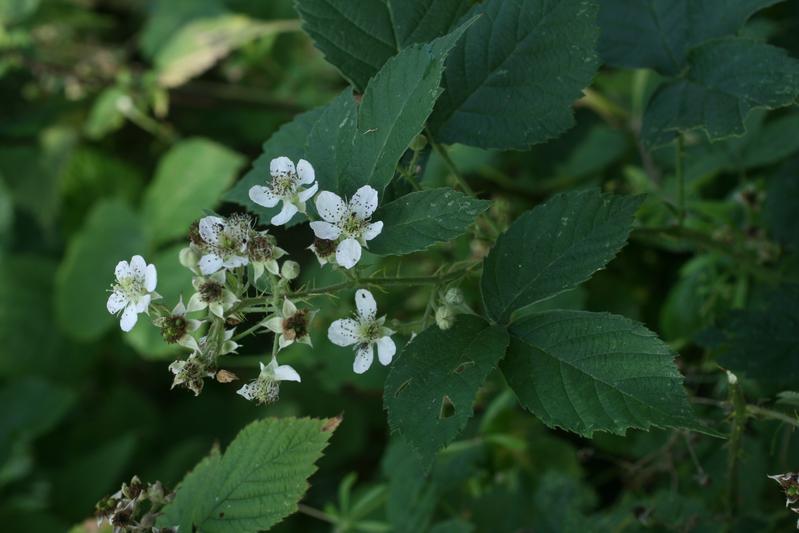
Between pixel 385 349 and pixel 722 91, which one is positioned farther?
pixel 722 91

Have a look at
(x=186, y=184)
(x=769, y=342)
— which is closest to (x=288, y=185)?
(x=769, y=342)

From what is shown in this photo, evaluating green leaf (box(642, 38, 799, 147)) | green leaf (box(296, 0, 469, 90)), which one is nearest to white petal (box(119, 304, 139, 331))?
green leaf (box(296, 0, 469, 90))

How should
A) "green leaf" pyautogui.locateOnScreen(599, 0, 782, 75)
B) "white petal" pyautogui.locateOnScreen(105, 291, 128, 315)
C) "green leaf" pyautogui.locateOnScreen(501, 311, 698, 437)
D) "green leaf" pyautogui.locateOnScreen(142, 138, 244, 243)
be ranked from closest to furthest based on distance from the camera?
"green leaf" pyautogui.locateOnScreen(501, 311, 698, 437), "white petal" pyautogui.locateOnScreen(105, 291, 128, 315), "green leaf" pyautogui.locateOnScreen(599, 0, 782, 75), "green leaf" pyautogui.locateOnScreen(142, 138, 244, 243)

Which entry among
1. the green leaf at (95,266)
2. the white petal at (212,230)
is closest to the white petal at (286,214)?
the white petal at (212,230)

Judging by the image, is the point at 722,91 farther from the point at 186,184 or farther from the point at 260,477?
the point at 186,184

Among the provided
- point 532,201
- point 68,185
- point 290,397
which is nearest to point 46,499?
point 290,397

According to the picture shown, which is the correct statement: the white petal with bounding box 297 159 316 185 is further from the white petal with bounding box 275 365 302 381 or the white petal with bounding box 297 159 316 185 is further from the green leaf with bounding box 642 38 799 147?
the green leaf with bounding box 642 38 799 147
